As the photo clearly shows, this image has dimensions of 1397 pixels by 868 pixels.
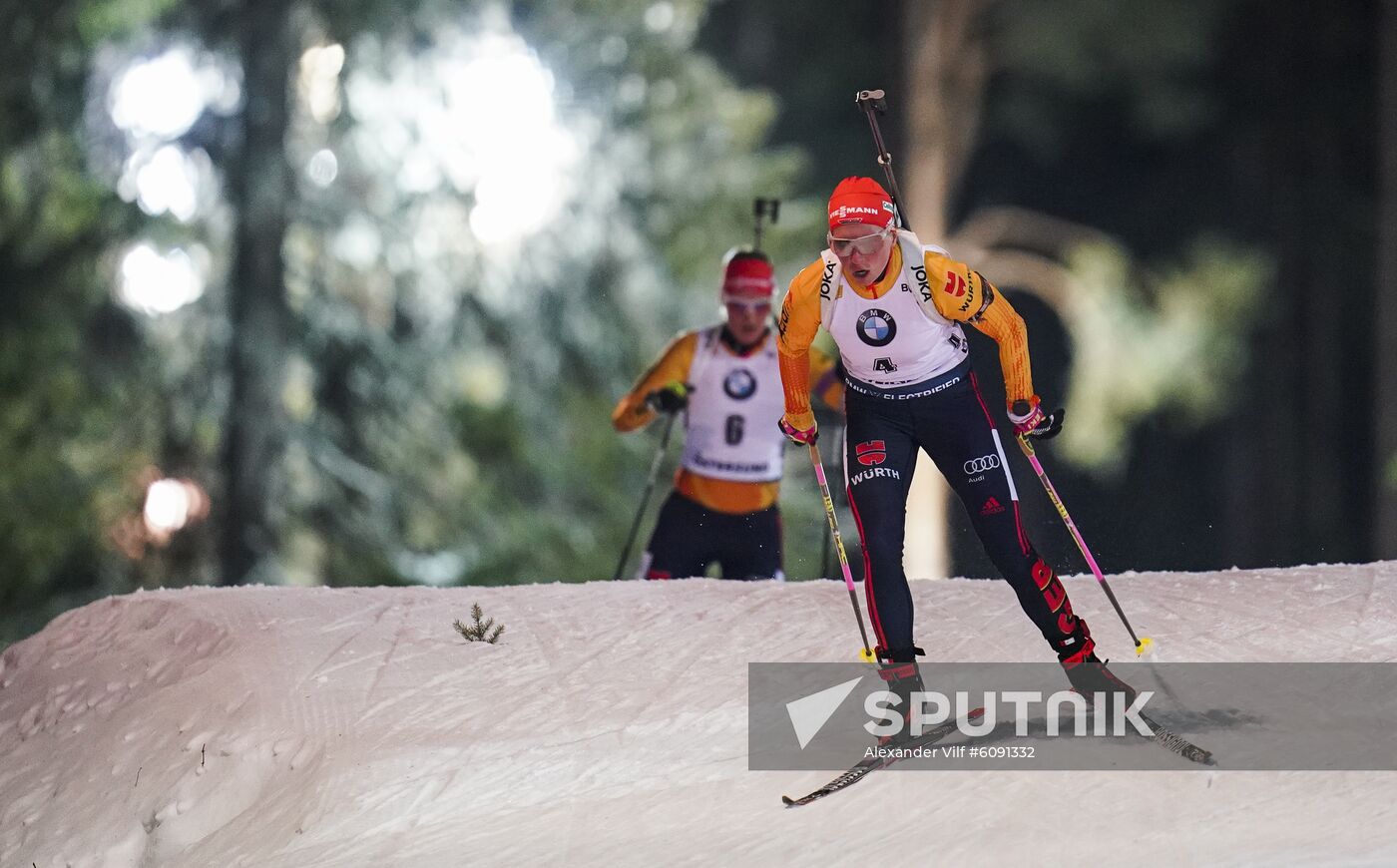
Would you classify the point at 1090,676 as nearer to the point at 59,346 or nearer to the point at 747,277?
the point at 747,277

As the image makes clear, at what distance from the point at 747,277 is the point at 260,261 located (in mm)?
8799

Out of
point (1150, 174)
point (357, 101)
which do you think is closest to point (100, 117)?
point (357, 101)

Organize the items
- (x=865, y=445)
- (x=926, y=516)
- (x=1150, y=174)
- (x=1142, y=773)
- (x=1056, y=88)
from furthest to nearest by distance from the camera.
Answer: (x=1150, y=174) → (x=1056, y=88) → (x=926, y=516) → (x=865, y=445) → (x=1142, y=773)

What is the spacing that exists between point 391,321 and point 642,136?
384 centimetres

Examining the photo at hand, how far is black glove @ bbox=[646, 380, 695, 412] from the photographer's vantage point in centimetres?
821

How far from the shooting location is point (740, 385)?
8.34 m

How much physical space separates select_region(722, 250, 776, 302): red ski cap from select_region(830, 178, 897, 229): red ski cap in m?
2.61

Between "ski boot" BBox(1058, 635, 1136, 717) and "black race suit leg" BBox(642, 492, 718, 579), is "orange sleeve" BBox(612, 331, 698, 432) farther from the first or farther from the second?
"ski boot" BBox(1058, 635, 1136, 717)

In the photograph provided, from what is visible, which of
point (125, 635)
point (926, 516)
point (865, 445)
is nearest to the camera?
point (865, 445)

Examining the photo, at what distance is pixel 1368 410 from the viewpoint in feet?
66.9

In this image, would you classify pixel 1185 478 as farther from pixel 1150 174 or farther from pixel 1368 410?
pixel 1150 174

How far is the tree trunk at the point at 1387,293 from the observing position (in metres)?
16.7

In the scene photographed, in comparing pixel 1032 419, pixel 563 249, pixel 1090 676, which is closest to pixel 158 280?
pixel 563 249

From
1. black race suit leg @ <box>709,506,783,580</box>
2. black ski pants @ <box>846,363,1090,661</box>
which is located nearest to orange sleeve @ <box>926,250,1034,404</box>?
black ski pants @ <box>846,363,1090,661</box>
